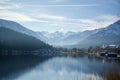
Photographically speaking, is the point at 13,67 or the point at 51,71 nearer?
the point at 51,71

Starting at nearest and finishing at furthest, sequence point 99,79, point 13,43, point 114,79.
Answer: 1. point 114,79
2. point 99,79
3. point 13,43

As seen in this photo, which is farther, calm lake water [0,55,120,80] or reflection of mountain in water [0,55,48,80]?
reflection of mountain in water [0,55,48,80]

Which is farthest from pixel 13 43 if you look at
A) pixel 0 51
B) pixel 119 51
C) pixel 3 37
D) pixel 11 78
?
pixel 11 78

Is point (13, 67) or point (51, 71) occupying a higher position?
point (13, 67)

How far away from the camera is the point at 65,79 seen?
162 ft

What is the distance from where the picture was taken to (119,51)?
188 meters

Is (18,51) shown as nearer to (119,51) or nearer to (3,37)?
(3,37)

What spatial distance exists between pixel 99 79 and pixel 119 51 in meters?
147

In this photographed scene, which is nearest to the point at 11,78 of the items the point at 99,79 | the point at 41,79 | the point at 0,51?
the point at 41,79

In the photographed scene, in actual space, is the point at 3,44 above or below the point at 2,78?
above

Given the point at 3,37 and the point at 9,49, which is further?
the point at 3,37

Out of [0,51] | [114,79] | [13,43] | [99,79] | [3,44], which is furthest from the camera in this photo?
[13,43]

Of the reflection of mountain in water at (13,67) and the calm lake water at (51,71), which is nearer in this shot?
the calm lake water at (51,71)

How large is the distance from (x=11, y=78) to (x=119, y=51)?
145507 mm
